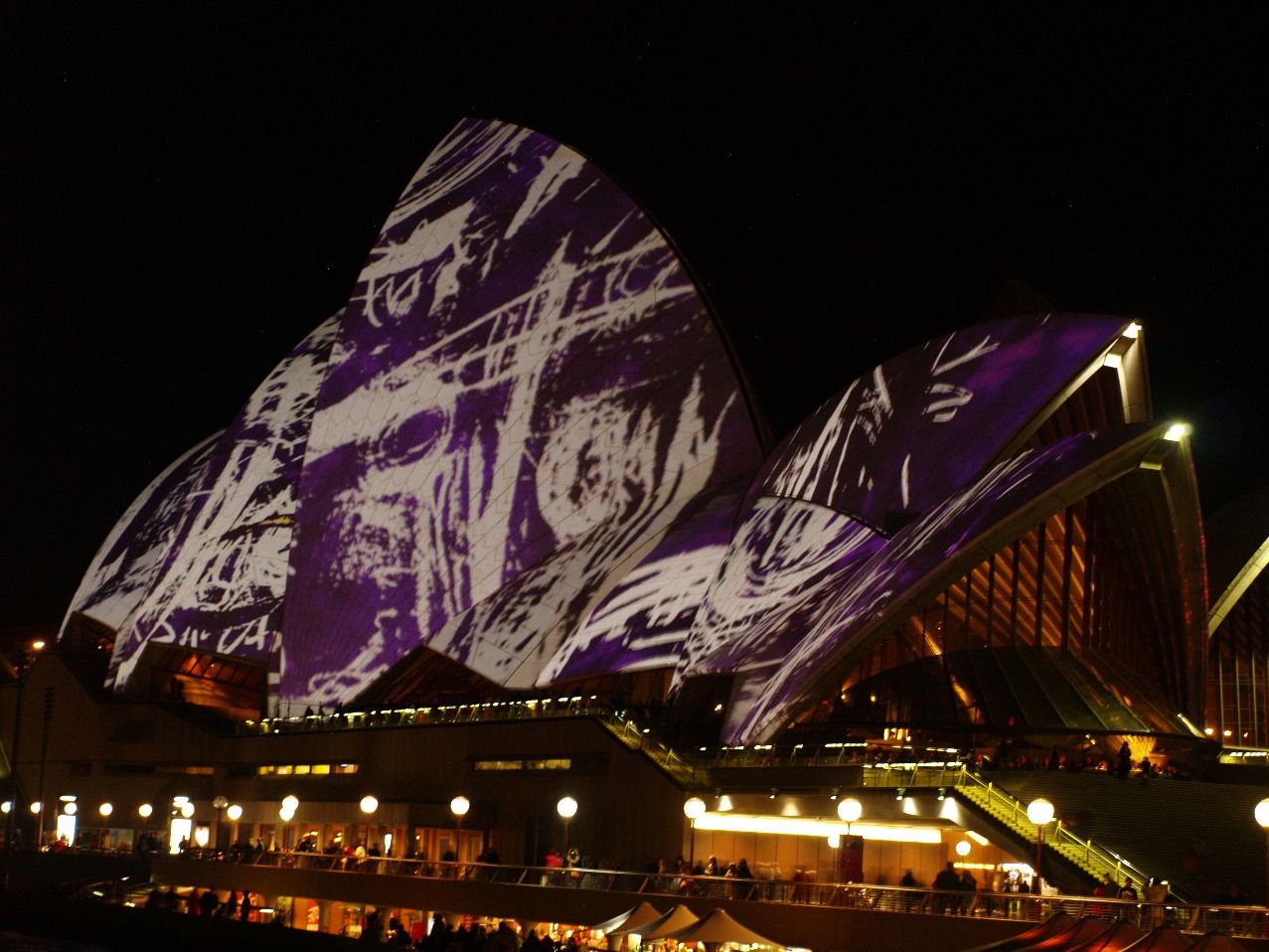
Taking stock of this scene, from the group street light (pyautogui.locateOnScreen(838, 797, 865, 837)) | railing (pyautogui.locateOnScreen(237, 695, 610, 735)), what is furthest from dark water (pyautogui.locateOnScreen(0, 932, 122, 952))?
street light (pyautogui.locateOnScreen(838, 797, 865, 837))

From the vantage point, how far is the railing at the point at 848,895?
14828 mm

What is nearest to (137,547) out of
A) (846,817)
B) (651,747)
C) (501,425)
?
(501,425)

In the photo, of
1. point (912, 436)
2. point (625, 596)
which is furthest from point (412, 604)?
point (912, 436)

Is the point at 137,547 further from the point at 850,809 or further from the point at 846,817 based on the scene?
the point at 850,809

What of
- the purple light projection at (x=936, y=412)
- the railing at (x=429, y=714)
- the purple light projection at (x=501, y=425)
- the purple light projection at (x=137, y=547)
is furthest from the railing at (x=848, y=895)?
the purple light projection at (x=137, y=547)

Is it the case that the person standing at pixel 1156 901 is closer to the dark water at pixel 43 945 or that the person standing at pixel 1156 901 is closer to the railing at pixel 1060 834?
the railing at pixel 1060 834

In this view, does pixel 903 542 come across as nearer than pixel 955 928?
No

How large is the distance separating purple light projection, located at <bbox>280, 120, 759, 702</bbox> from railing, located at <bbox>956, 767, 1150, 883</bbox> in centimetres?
1169

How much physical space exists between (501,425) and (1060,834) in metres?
18.8

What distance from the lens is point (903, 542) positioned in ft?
74.7

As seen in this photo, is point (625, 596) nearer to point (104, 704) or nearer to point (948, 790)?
point (948, 790)

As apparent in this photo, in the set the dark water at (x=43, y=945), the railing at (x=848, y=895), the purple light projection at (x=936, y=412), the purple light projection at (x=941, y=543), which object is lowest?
the dark water at (x=43, y=945)

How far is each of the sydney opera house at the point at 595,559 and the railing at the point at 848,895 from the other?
9.05ft

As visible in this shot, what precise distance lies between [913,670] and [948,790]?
4047mm
